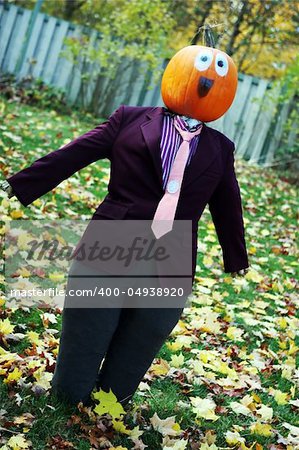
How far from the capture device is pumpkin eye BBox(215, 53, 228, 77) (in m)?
2.65

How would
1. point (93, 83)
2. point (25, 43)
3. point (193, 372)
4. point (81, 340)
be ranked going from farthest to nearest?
point (93, 83) → point (25, 43) → point (193, 372) → point (81, 340)

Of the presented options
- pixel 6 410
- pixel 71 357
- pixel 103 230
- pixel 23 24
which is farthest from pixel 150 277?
pixel 23 24

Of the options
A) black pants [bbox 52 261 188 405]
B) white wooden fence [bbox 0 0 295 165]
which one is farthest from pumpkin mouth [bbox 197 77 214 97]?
white wooden fence [bbox 0 0 295 165]

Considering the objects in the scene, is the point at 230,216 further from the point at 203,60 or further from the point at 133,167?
the point at 203,60

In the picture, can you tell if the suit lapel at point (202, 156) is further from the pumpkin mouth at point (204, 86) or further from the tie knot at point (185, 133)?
the pumpkin mouth at point (204, 86)

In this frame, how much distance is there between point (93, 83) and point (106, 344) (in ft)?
30.2

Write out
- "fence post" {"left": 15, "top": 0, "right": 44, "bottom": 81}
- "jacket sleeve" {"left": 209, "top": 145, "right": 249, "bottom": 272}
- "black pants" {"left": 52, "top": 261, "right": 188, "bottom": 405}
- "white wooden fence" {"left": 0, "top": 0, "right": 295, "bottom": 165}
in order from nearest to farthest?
1. "black pants" {"left": 52, "top": 261, "right": 188, "bottom": 405}
2. "jacket sleeve" {"left": 209, "top": 145, "right": 249, "bottom": 272}
3. "white wooden fence" {"left": 0, "top": 0, "right": 295, "bottom": 165}
4. "fence post" {"left": 15, "top": 0, "right": 44, "bottom": 81}

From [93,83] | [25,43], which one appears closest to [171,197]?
[93,83]

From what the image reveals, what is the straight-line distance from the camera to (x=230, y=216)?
2926 millimetres

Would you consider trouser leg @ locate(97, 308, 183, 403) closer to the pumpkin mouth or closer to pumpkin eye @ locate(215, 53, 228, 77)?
the pumpkin mouth

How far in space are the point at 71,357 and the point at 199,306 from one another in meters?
2.10

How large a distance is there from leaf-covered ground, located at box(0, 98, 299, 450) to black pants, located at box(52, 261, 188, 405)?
10 cm

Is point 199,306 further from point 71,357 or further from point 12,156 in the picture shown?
point 12,156

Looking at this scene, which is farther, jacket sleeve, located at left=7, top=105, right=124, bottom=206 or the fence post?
the fence post
